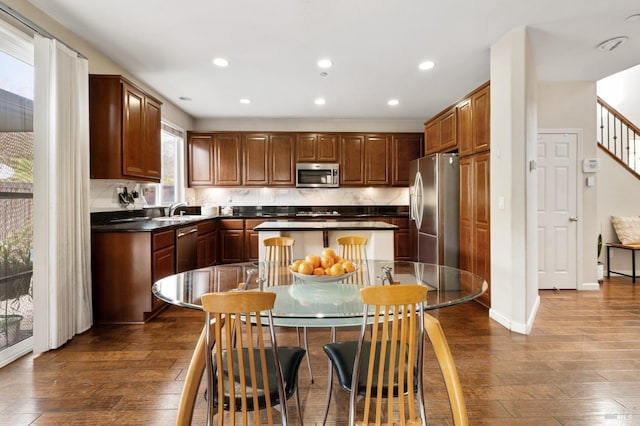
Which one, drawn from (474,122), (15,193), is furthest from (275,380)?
(474,122)

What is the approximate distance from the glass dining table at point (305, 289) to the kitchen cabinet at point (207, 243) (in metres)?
2.85

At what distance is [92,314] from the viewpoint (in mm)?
3354

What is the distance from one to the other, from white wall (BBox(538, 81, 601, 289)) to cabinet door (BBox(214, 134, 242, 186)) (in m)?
4.68

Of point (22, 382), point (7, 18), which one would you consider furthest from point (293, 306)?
point (7, 18)

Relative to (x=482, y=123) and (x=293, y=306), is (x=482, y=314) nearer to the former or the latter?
(x=482, y=123)

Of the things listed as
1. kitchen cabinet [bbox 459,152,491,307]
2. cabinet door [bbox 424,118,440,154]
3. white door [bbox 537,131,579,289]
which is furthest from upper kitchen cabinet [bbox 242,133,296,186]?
white door [bbox 537,131,579,289]

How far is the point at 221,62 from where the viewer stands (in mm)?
3949

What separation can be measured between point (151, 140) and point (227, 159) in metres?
2.33

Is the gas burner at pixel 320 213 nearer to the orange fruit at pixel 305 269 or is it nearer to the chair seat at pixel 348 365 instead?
the orange fruit at pixel 305 269

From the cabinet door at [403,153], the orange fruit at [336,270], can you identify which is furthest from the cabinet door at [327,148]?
the orange fruit at [336,270]

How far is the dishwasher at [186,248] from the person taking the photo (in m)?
4.13

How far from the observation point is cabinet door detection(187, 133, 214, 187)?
6371mm

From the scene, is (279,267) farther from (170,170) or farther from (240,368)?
(170,170)

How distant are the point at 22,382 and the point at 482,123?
4383 millimetres
